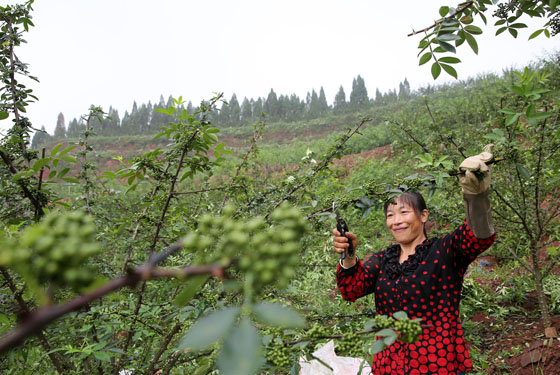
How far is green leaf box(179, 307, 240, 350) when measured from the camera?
1.33ft

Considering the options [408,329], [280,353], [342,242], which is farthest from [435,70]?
[280,353]

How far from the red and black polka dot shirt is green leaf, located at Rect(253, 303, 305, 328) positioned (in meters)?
1.55

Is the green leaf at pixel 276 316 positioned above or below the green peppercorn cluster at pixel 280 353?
above

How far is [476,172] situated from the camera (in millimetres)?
1485

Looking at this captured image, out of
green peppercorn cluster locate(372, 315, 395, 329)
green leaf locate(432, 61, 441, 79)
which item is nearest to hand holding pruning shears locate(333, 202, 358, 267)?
green peppercorn cluster locate(372, 315, 395, 329)

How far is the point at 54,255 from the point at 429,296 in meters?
1.90

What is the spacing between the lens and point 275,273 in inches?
19.5

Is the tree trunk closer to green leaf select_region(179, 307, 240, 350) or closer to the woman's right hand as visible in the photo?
the woman's right hand

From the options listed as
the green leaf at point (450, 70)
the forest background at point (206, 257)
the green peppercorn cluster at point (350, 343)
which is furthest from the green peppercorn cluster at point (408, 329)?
the green leaf at point (450, 70)

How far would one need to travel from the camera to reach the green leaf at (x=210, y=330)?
406 mm

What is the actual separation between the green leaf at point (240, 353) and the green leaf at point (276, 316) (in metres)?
0.02

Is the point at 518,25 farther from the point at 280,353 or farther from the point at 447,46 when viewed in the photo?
the point at 280,353

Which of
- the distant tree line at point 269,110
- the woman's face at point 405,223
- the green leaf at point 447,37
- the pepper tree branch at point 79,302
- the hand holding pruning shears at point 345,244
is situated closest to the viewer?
the pepper tree branch at point 79,302

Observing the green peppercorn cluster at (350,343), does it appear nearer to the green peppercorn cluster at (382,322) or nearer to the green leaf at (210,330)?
the green peppercorn cluster at (382,322)
